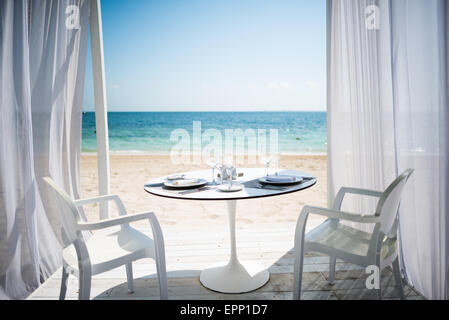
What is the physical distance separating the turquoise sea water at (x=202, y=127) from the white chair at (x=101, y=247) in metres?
11.1

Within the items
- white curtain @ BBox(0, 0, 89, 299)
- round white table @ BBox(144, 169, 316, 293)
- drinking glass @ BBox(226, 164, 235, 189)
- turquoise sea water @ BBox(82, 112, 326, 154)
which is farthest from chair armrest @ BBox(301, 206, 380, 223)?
turquoise sea water @ BBox(82, 112, 326, 154)

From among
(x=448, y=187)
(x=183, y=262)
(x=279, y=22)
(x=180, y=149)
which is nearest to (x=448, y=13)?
(x=448, y=187)

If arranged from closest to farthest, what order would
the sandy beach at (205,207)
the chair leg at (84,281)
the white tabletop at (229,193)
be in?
the chair leg at (84,281)
the white tabletop at (229,193)
the sandy beach at (205,207)

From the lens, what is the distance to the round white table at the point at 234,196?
4.69 feet

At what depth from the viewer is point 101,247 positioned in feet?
4.74

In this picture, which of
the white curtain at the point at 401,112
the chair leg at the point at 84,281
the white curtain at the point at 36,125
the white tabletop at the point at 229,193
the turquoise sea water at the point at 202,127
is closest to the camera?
the chair leg at the point at 84,281

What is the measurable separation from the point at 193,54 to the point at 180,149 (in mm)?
5987

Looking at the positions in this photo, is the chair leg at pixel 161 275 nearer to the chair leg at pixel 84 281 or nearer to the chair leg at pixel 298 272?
the chair leg at pixel 84 281

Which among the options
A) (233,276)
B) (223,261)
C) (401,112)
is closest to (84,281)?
(233,276)

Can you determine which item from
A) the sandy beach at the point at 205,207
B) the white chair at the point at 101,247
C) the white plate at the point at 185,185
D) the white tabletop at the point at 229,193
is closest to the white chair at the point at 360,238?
the white tabletop at the point at 229,193

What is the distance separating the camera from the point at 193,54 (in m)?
15.9

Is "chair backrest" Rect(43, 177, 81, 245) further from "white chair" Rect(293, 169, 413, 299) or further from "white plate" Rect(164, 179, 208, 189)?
"white chair" Rect(293, 169, 413, 299)

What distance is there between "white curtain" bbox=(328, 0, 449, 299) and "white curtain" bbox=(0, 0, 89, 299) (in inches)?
80.3

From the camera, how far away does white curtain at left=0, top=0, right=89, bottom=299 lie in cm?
164
